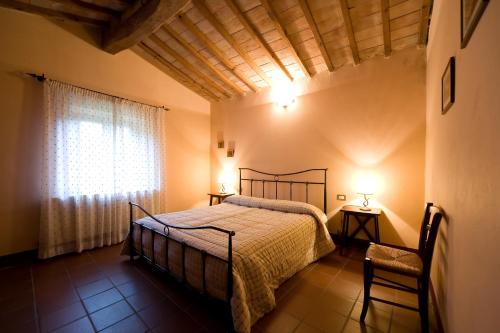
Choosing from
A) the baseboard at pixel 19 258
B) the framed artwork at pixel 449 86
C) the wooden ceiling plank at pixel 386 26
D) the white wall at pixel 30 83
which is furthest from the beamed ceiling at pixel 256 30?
the baseboard at pixel 19 258

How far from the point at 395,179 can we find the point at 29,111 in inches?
199

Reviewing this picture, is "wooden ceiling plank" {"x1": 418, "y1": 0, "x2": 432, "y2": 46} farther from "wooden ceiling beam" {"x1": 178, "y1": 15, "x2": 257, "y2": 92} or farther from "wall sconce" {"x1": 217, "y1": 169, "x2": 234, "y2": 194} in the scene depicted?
"wall sconce" {"x1": 217, "y1": 169, "x2": 234, "y2": 194}

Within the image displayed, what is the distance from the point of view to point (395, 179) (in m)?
3.01

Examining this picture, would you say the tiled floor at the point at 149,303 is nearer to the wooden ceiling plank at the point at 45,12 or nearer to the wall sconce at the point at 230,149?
the wall sconce at the point at 230,149

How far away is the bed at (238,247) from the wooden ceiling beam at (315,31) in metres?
1.69

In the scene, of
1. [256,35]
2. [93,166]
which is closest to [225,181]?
[93,166]

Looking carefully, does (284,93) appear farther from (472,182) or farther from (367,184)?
(472,182)

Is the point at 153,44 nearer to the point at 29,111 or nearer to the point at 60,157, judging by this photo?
the point at 29,111

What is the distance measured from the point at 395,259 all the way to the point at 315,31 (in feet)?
8.91

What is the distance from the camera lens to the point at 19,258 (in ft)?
9.33

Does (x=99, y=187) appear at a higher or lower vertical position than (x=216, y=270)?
higher

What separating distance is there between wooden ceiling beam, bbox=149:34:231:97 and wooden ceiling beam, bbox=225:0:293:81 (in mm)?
1423

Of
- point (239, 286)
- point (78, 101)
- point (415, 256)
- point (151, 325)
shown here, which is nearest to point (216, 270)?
point (239, 286)

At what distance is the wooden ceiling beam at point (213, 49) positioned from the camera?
3150mm
